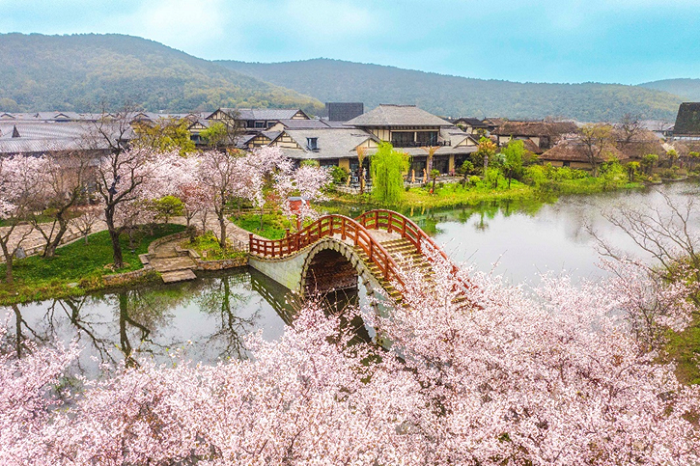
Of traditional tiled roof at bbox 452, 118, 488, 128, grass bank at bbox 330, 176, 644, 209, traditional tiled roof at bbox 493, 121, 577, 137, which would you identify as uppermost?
traditional tiled roof at bbox 452, 118, 488, 128

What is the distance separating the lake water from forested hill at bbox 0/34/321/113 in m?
93.7

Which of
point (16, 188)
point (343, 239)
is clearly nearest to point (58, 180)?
point (16, 188)

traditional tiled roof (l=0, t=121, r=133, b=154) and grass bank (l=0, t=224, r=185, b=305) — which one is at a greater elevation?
traditional tiled roof (l=0, t=121, r=133, b=154)

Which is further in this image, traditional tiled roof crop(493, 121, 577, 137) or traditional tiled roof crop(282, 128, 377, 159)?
traditional tiled roof crop(493, 121, 577, 137)

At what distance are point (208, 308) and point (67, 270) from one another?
273 inches

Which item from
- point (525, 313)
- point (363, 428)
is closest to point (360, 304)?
point (525, 313)

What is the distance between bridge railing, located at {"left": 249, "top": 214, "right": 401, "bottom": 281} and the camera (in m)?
13.4

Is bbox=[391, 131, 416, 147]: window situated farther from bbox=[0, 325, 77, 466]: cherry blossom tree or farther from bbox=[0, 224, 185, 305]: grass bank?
bbox=[0, 325, 77, 466]: cherry blossom tree

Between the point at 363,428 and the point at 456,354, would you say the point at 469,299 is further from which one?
the point at 363,428

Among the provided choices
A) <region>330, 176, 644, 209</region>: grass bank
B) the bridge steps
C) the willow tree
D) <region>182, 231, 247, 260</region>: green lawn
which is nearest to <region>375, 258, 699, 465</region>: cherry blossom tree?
the bridge steps

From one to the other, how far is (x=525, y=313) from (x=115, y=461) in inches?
321

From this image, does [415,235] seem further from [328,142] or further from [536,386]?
[328,142]

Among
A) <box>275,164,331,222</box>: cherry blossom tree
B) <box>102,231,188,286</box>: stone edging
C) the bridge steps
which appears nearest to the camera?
the bridge steps

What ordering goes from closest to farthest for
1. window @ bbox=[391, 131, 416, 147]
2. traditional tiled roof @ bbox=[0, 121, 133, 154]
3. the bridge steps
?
1. the bridge steps
2. traditional tiled roof @ bbox=[0, 121, 133, 154]
3. window @ bbox=[391, 131, 416, 147]
